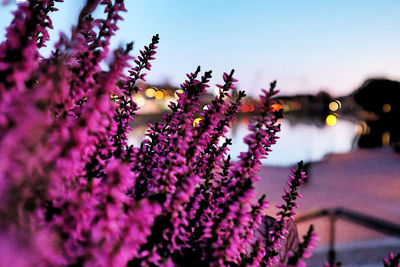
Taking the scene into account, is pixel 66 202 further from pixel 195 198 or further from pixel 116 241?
pixel 195 198

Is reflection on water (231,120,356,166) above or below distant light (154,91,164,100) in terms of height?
below

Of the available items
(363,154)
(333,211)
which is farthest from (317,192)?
(363,154)

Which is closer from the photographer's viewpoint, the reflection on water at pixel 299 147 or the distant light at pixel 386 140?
the reflection on water at pixel 299 147

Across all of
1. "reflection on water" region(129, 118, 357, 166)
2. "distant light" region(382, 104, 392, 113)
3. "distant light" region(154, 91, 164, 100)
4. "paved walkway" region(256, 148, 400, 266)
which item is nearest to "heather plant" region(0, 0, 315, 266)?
"paved walkway" region(256, 148, 400, 266)

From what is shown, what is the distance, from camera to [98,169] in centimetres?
167

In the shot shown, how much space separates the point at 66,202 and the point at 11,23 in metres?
0.62

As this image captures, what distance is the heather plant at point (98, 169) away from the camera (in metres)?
0.86

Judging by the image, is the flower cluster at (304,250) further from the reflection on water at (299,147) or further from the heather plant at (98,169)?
the reflection on water at (299,147)

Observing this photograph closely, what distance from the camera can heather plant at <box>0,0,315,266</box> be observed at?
863mm

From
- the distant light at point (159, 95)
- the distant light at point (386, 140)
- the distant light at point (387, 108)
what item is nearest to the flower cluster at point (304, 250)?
the distant light at point (386, 140)

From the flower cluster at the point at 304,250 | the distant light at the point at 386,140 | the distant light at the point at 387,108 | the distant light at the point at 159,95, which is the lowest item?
the flower cluster at the point at 304,250

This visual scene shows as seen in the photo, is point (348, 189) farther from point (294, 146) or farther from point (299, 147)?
point (294, 146)

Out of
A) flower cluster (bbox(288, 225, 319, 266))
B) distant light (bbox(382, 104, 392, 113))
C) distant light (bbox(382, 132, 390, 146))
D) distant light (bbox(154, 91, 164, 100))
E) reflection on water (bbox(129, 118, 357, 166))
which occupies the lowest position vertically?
flower cluster (bbox(288, 225, 319, 266))

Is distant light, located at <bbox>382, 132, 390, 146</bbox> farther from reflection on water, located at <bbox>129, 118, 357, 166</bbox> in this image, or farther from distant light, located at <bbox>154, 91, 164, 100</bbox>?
distant light, located at <bbox>154, 91, 164, 100</bbox>
